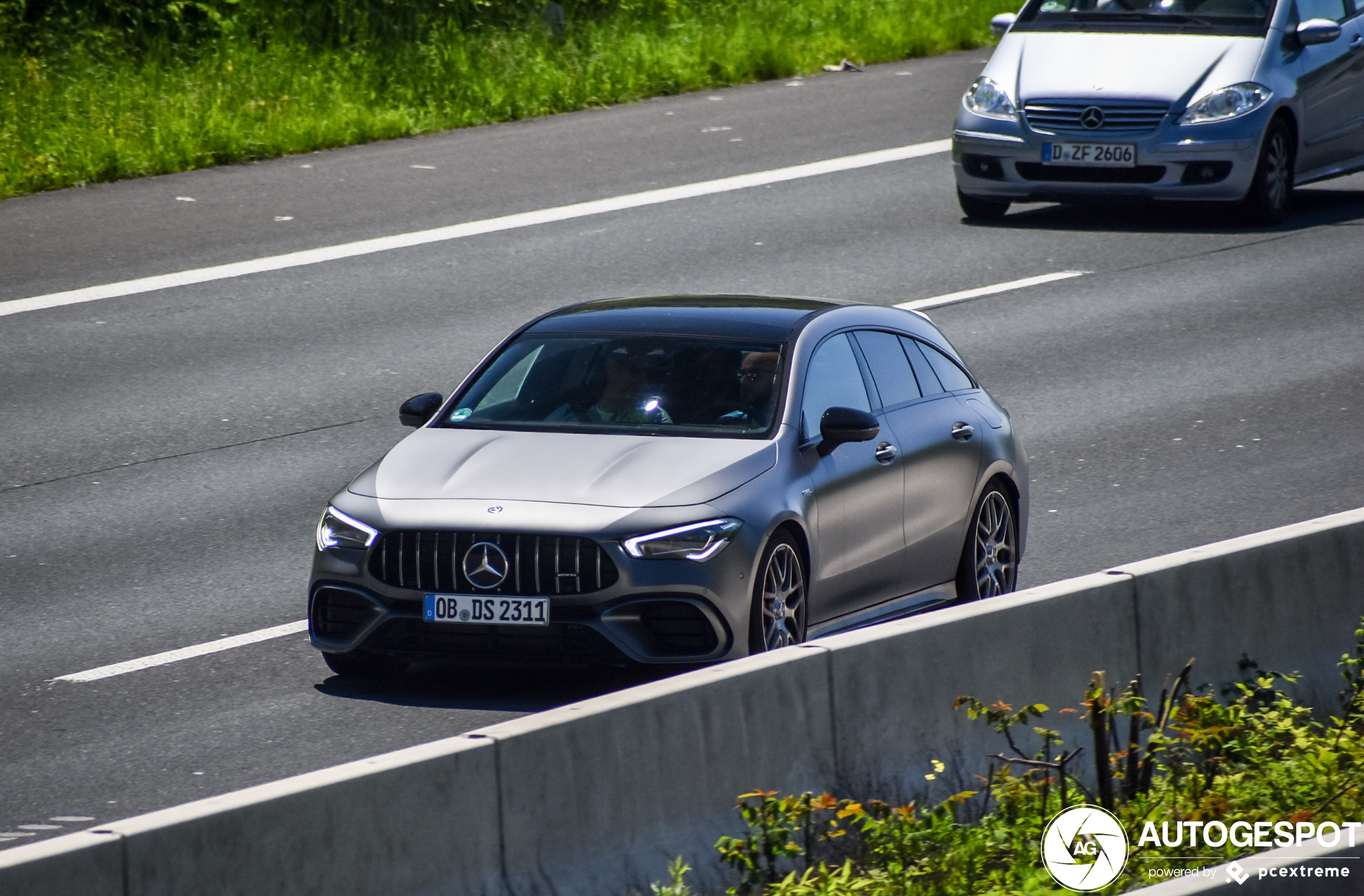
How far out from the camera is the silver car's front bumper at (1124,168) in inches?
708

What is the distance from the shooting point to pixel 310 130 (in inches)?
816

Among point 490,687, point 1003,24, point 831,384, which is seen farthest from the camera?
point 1003,24

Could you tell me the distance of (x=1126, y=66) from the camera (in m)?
18.2

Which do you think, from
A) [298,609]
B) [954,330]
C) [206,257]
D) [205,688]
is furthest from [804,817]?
[206,257]

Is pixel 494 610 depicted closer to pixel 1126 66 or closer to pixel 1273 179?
pixel 1126 66

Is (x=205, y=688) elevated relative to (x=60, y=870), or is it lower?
lower

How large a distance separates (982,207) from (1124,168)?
1.49 metres

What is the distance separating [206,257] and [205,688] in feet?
29.7

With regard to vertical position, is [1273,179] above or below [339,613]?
below

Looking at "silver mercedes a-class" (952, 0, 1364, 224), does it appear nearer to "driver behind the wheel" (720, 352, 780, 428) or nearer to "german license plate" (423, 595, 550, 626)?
"driver behind the wheel" (720, 352, 780, 428)

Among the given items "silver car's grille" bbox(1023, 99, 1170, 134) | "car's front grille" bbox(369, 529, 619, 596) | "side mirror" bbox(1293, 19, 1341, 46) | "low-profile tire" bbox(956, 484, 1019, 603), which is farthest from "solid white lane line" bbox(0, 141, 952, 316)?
"car's front grille" bbox(369, 529, 619, 596)

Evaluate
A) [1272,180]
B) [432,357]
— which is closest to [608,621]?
[432,357]

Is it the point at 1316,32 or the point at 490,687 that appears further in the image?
the point at 1316,32

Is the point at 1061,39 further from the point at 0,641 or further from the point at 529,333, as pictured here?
the point at 0,641
